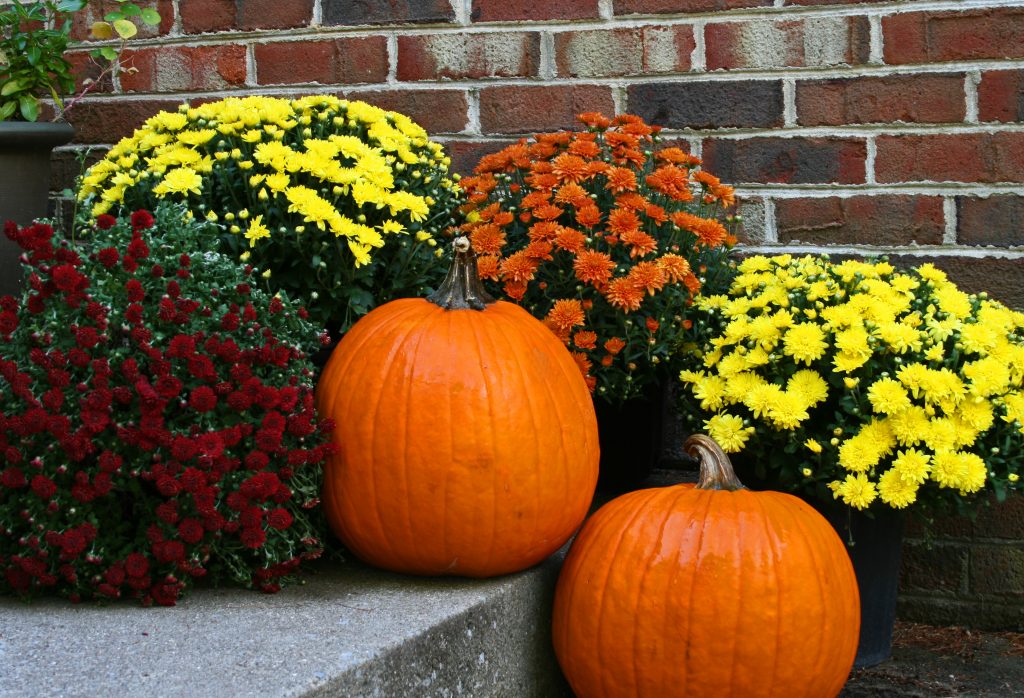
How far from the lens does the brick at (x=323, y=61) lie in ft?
8.78

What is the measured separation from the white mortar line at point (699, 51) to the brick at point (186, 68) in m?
1.15

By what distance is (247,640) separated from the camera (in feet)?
4.74

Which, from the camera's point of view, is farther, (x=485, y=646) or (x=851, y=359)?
Result: (x=851, y=359)

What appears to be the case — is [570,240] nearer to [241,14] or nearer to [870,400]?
[870,400]

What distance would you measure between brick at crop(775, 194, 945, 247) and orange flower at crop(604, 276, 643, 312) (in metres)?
0.62

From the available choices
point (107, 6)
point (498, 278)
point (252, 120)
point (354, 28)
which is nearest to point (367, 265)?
point (498, 278)

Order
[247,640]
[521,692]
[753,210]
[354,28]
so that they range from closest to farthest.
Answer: [247,640]
[521,692]
[753,210]
[354,28]

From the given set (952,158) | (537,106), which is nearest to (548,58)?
(537,106)

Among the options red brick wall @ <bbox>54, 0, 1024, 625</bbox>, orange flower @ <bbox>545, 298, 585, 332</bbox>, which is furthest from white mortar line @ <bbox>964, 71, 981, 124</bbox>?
orange flower @ <bbox>545, 298, 585, 332</bbox>

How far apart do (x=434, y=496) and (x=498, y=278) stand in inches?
20.7

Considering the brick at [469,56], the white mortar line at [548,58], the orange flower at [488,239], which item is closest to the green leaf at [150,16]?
the brick at [469,56]

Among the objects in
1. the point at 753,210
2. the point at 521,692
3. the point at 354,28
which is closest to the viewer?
the point at 521,692

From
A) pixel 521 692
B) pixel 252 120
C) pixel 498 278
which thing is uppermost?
pixel 252 120

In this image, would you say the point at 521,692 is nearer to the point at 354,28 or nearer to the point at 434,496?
the point at 434,496
